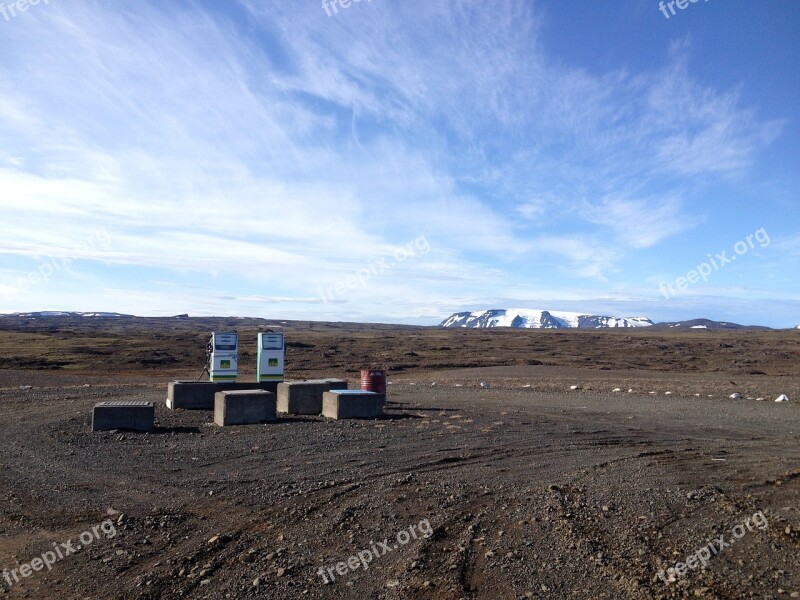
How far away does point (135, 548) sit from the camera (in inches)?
248

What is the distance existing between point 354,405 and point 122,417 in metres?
4.92

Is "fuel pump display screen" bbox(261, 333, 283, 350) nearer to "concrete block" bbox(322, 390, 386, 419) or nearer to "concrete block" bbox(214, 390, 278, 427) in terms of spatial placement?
"concrete block" bbox(322, 390, 386, 419)

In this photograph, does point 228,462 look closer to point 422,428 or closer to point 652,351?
point 422,428

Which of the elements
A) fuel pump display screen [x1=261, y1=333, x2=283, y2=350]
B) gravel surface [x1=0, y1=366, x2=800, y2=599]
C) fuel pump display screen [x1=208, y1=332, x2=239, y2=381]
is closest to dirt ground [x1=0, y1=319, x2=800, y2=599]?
gravel surface [x1=0, y1=366, x2=800, y2=599]

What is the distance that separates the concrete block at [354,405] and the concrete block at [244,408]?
1426mm

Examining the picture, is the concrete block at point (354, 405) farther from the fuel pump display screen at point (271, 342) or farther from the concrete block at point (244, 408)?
the fuel pump display screen at point (271, 342)

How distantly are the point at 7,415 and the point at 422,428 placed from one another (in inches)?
369

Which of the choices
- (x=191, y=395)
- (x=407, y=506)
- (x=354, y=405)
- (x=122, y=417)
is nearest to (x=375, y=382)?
(x=354, y=405)

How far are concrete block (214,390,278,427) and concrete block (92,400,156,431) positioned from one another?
1483 mm

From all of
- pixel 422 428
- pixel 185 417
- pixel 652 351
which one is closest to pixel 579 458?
pixel 422 428

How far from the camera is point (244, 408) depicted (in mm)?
13961

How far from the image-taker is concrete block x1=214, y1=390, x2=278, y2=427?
13.8 m

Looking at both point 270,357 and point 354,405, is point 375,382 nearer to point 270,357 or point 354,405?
point 354,405

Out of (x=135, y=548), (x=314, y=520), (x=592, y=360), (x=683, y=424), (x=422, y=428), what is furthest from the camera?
(x=592, y=360)
